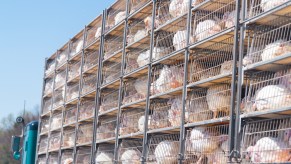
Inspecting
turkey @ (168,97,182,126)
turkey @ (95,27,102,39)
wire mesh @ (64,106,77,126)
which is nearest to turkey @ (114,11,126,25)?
turkey @ (95,27,102,39)

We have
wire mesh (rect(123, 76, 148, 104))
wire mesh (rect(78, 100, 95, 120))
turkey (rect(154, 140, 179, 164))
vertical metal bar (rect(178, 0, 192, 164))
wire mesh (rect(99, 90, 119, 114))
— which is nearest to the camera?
vertical metal bar (rect(178, 0, 192, 164))

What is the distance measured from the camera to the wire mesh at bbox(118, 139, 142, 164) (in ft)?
27.6

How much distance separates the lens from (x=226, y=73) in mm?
6148

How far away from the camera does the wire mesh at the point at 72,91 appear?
11.3 metres

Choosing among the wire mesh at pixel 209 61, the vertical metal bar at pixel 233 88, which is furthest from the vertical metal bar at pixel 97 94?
the vertical metal bar at pixel 233 88

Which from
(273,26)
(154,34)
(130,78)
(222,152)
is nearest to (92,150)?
(130,78)

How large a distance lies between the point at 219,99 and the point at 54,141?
241 inches

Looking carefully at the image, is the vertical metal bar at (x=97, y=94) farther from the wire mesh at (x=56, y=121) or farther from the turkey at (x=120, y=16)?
the wire mesh at (x=56, y=121)

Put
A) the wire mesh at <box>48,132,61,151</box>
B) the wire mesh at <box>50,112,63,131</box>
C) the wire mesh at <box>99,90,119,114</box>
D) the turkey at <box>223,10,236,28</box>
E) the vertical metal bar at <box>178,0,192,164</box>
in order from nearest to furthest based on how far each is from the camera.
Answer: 1. the turkey at <box>223,10,236,28</box>
2. the vertical metal bar at <box>178,0,192,164</box>
3. the wire mesh at <box>99,90,119,114</box>
4. the wire mesh at <box>48,132,61,151</box>
5. the wire mesh at <box>50,112,63,131</box>

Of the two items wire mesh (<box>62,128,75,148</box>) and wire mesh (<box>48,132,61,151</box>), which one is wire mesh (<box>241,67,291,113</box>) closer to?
wire mesh (<box>62,128,75,148</box>)

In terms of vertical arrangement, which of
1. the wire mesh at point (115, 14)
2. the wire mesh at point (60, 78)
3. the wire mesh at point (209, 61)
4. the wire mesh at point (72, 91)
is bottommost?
the wire mesh at point (209, 61)

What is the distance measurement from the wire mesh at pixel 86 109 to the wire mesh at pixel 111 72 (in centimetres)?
66

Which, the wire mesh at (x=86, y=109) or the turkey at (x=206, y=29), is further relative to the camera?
the wire mesh at (x=86, y=109)

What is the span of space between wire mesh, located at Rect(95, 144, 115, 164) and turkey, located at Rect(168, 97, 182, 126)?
87.6 inches
